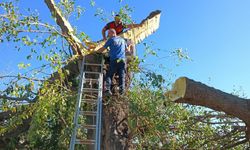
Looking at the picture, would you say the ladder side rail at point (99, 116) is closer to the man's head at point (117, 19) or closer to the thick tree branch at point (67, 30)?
the thick tree branch at point (67, 30)

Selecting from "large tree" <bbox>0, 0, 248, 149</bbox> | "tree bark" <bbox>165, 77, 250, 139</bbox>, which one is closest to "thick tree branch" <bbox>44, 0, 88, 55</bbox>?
"large tree" <bbox>0, 0, 248, 149</bbox>

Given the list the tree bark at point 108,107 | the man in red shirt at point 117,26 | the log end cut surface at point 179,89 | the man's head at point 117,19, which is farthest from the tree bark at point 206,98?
the man in red shirt at point 117,26

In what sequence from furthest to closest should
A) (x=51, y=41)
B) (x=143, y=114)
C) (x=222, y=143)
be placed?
(x=222, y=143) → (x=51, y=41) → (x=143, y=114)

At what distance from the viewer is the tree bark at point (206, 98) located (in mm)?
3436

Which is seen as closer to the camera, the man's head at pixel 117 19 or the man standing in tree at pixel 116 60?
the man standing in tree at pixel 116 60

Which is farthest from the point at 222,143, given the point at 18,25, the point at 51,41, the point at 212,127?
the point at 18,25

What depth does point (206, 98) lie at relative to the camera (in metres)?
3.49

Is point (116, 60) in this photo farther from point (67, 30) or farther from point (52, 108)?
point (52, 108)

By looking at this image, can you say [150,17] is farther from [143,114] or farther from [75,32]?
[143,114]

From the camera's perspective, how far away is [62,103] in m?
5.02

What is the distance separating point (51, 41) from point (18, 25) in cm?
67

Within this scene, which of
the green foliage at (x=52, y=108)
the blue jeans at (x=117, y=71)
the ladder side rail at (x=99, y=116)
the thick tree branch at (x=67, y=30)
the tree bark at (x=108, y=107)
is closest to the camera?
the ladder side rail at (x=99, y=116)

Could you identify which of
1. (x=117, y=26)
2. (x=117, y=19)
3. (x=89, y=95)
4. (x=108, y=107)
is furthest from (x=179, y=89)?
(x=117, y=26)

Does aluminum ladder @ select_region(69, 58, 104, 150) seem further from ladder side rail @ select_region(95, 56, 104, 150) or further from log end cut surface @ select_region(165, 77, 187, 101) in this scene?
log end cut surface @ select_region(165, 77, 187, 101)
